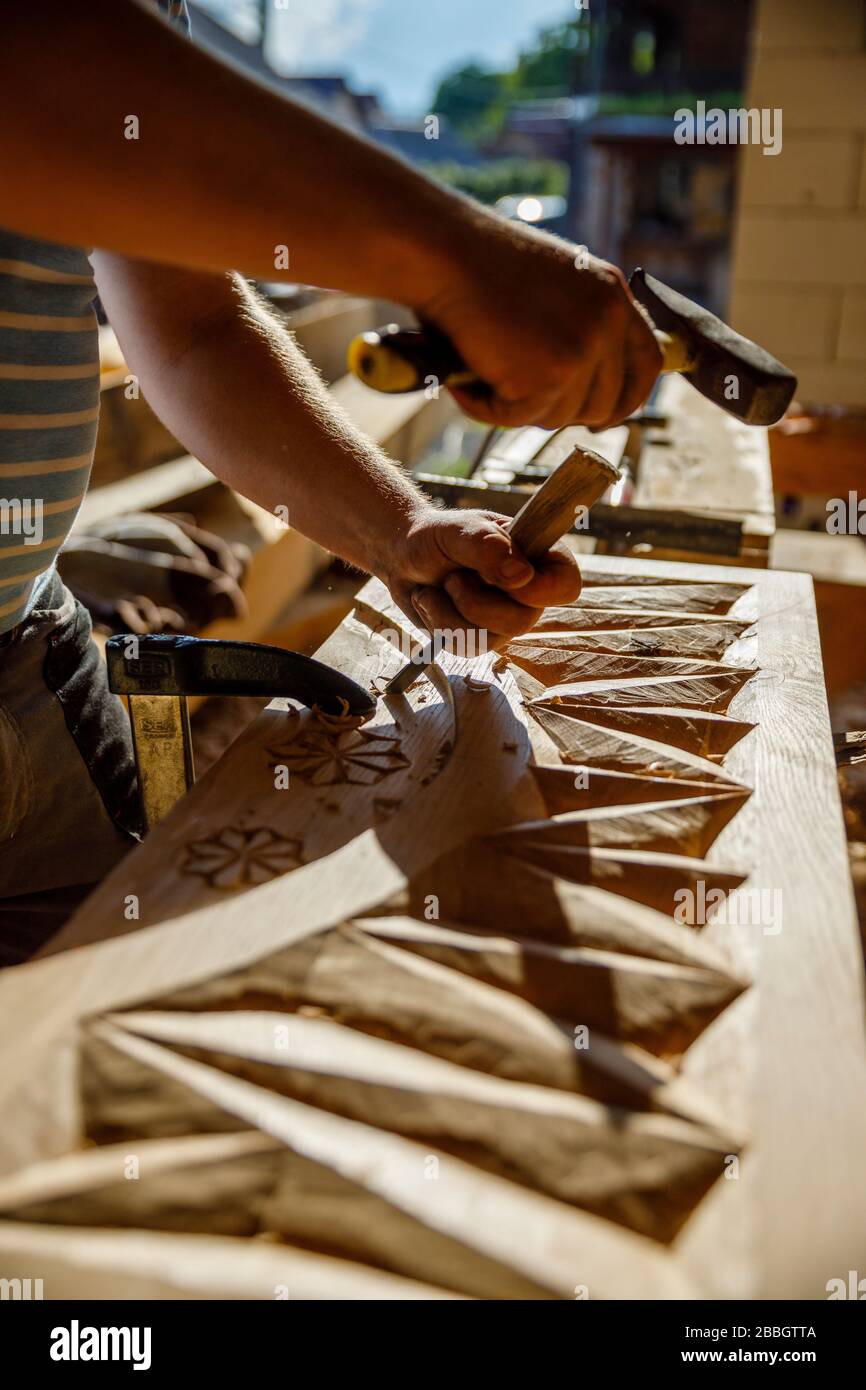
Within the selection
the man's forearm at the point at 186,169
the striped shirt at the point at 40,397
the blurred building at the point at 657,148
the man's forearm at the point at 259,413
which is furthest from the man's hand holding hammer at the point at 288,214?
the blurred building at the point at 657,148

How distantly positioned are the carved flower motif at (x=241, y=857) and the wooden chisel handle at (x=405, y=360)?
0.48m

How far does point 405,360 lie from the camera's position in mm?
887

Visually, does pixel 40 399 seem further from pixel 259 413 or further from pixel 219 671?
pixel 219 671

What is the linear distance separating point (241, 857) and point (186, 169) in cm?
64

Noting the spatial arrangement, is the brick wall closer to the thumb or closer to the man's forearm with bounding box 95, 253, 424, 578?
the man's forearm with bounding box 95, 253, 424, 578

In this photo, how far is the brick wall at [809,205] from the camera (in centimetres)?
445

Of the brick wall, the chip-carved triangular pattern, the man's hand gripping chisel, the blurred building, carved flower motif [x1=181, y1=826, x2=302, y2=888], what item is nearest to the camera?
the chip-carved triangular pattern

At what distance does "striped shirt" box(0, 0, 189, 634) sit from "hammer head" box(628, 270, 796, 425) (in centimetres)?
77

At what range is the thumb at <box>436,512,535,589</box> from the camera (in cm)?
124

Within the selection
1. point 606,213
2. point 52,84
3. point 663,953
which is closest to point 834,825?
point 663,953

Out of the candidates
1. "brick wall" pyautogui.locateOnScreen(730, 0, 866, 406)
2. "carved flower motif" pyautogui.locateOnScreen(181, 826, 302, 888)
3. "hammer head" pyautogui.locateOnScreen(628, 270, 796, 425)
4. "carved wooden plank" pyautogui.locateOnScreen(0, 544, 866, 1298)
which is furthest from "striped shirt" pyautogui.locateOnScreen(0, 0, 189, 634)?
"brick wall" pyautogui.locateOnScreen(730, 0, 866, 406)

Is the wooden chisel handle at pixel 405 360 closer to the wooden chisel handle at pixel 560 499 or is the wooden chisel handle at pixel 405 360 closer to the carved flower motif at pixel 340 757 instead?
the wooden chisel handle at pixel 560 499

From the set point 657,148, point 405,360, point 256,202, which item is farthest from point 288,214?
point 657,148
